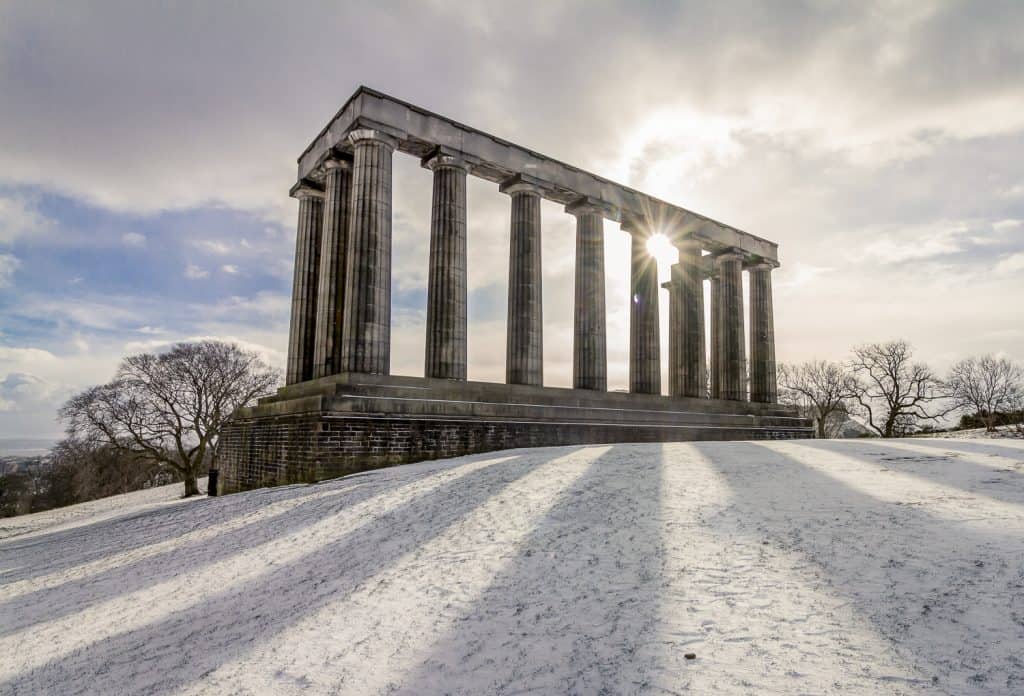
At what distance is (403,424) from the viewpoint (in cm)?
1762

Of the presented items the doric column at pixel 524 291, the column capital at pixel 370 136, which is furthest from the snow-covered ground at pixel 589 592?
the column capital at pixel 370 136

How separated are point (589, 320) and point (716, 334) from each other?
12401mm

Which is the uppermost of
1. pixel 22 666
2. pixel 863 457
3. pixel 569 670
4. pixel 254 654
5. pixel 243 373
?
pixel 243 373

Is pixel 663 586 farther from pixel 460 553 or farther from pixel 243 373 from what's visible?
pixel 243 373

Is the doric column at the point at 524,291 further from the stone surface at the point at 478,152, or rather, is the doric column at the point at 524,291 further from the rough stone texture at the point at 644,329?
the rough stone texture at the point at 644,329

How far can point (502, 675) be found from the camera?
468 cm

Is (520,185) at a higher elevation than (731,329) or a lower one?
higher

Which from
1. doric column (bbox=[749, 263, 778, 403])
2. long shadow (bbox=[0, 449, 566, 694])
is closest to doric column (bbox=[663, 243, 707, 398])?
doric column (bbox=[749, 263, 778, 403])

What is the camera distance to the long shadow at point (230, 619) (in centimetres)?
595

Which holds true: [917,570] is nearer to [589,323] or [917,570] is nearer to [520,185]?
[589,323]

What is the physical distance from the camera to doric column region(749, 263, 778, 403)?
33.4 m

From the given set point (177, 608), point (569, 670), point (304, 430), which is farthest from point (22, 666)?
point (304, 430)

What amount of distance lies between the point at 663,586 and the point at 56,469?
63059mm

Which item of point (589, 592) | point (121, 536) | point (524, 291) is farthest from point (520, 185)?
point (589, 592)
